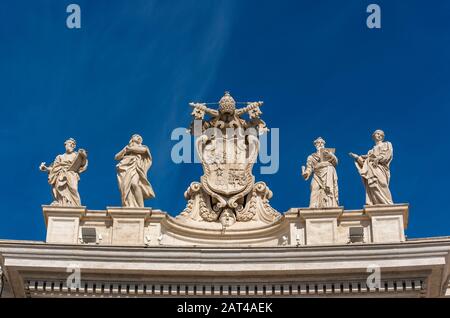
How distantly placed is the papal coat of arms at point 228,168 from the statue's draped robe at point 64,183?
283 centimetres

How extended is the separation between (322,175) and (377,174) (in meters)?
1.36

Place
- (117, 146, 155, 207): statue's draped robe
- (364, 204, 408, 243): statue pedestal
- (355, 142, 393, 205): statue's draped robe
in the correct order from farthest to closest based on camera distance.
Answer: (117, 146, 155, 207): statue's draped robe
(355, 142, 393, 205): statue's draped robe
(364, 204, 408, 243): statue pedestal

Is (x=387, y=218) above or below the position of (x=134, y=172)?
below

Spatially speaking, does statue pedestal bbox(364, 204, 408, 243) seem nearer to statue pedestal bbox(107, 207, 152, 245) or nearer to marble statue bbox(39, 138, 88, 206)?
statue pedestal bbox(107, 207, 152, 245)

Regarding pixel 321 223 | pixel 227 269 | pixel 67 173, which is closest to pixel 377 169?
pixel 321 223

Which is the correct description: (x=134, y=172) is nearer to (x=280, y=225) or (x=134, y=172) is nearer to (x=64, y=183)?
(x=64, y=183)

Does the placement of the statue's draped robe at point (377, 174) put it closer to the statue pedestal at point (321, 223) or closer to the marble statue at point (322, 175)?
the marble statue at point (322, 175)

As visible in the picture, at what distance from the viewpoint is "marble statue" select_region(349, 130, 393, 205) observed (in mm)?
35812

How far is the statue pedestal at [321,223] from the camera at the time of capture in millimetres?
35031

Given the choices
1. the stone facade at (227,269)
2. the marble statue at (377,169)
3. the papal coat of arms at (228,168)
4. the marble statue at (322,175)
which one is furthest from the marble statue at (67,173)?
the marble statue at (377,169)

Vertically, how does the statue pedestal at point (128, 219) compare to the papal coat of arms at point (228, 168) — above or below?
below

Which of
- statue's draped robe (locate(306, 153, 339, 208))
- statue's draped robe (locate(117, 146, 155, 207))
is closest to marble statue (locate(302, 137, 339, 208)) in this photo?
statue's draped robe (locate(306, 153, 339, 208))

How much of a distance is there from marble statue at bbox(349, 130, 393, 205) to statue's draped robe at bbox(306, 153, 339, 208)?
2.11 feet

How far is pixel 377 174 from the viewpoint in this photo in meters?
36.0
